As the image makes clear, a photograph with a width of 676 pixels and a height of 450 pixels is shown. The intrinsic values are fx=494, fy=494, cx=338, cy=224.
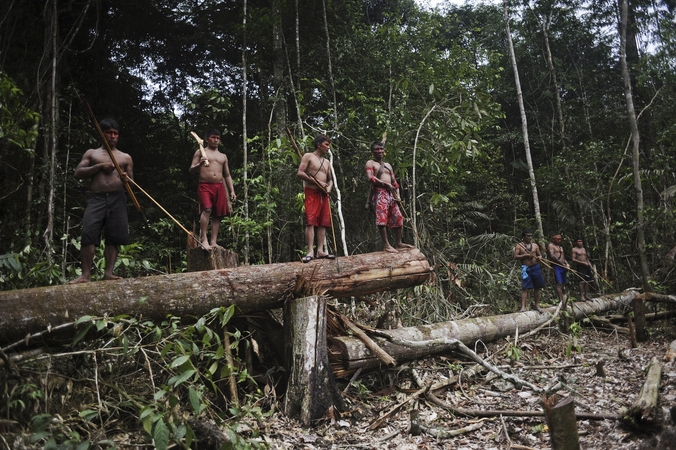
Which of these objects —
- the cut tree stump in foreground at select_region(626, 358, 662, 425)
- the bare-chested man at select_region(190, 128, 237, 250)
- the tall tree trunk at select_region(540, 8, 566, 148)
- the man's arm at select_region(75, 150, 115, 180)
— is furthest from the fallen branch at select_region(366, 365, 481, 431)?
the tall tree trunk at select_region(540, 8, 566, 148)

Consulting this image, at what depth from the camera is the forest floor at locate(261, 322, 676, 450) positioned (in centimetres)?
445

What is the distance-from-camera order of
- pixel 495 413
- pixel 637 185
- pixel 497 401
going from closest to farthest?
pixel 495 413, pixel 497 401, pixel 637 185

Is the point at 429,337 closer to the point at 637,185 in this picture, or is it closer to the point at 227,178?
the point at 227,178

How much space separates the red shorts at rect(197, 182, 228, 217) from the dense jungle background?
4.08 feet

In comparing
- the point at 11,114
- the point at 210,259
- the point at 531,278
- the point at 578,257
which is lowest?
the point at 531,278

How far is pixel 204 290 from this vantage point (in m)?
5.38

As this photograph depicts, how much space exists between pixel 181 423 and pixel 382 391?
2929 mm

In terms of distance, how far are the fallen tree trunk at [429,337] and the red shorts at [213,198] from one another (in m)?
Result: 2.27

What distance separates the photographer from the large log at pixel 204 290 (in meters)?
4.50

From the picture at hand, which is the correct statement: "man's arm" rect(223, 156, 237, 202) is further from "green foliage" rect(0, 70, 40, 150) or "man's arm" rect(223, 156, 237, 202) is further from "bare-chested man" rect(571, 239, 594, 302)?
"bare-chested man" rect(571, 239, 594, 302)

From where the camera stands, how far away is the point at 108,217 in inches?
215

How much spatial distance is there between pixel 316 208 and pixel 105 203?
259cm

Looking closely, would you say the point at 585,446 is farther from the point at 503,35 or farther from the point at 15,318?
the point at 503,35

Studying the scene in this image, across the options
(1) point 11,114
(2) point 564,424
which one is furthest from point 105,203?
(2) point 564,424
